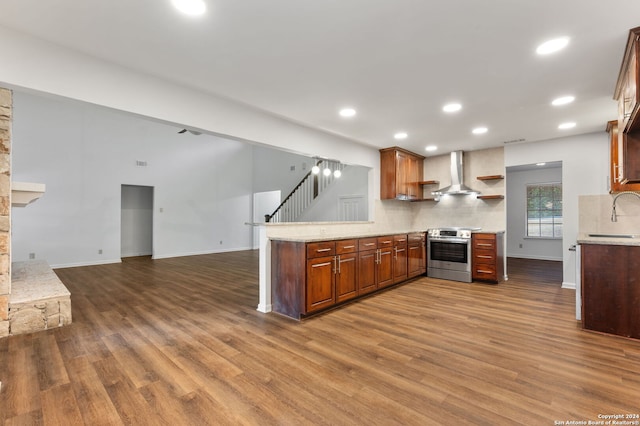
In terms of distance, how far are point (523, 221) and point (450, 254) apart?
4479 mm

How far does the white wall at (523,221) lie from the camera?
8078 mm

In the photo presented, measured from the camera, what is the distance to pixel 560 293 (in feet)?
14.9

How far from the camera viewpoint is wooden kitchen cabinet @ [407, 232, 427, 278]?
5.38 metres

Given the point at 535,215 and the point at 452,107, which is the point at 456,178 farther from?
the point at 535,215

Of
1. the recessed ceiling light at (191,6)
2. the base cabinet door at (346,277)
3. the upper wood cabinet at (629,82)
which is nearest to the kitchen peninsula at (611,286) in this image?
the upper wood cabinet at (629,82)

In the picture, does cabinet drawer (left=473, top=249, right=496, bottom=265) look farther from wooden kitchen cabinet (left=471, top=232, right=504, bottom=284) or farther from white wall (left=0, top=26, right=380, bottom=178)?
white wall (left=0, top=26, right=380, bottom=178)

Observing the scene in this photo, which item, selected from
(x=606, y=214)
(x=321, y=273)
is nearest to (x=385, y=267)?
(x=321, y=273)

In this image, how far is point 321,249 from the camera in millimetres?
3611

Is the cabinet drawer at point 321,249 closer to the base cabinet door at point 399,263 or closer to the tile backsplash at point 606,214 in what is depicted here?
the base cabinet door at point 399,263

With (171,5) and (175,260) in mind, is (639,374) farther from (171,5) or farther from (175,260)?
(175,260)

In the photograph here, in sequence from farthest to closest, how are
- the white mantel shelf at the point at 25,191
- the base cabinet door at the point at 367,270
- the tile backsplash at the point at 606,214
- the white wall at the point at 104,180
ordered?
the white wall at the point at 104,180 < the tile backsplash at the point at 606,214 < the base cabinet door at the point at 367,270 < the white mantel shelf at the point at 25,191

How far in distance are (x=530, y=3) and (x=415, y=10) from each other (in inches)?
27.7

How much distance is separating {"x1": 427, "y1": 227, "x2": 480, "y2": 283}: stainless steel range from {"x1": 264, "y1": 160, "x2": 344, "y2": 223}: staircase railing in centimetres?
314

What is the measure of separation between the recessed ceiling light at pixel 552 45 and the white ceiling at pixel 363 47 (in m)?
0.06
